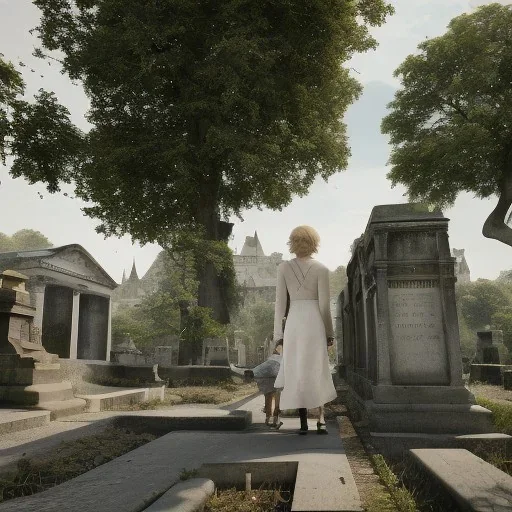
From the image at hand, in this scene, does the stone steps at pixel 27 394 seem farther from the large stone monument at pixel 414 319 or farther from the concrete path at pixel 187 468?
the large stone monument at pixel 414 319

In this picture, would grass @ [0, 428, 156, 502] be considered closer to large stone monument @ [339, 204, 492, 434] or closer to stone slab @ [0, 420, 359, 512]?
stone slab @ [0, 420, 359, 512]

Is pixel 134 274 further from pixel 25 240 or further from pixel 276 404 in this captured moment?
pixel 276 404

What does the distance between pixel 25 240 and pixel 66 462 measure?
239 feet

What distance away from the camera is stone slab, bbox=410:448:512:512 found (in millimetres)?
1936

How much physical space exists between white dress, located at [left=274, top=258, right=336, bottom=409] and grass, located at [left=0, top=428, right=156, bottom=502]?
167cm

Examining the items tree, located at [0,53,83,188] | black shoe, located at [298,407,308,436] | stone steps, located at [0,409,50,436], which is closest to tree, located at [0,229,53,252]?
tree, located at [0,53,83,188]

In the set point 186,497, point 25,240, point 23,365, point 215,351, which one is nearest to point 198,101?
point 215,351

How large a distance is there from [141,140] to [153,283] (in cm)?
5140

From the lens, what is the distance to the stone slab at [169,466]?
7.24ft

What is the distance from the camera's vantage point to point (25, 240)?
6781 cm

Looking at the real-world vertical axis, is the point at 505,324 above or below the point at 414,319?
above

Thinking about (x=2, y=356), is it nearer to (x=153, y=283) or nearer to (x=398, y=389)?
(x=398, y=389)

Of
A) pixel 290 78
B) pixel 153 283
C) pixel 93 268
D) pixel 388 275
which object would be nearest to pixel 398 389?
pixel 388 275

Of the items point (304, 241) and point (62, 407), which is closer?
point (304, 241)
